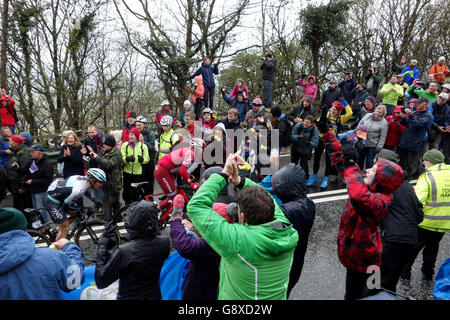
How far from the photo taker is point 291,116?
25.6ft

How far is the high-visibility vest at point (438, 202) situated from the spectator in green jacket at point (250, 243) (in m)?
2.80

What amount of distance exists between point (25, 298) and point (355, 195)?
8.58 ft

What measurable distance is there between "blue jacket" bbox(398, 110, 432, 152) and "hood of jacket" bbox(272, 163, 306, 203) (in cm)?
593

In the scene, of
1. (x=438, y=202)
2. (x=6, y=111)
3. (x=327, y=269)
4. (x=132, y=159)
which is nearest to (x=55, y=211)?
(x=132, y=159)

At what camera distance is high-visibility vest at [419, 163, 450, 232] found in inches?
152

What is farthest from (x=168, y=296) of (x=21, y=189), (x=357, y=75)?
(x=357, y=75)

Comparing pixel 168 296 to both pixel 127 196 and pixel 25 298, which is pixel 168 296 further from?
pixel 127 196

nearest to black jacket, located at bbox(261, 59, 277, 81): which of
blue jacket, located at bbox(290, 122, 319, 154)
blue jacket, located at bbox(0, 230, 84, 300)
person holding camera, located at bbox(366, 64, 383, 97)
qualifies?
person holding camera, located at bbox(366, 64, 383, 97)

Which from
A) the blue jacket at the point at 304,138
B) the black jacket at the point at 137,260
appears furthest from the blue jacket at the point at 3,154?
the blue jacket at the point at 304,138

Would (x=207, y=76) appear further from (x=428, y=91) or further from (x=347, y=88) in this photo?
(x=428, y=91)

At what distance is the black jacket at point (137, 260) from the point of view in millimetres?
2348

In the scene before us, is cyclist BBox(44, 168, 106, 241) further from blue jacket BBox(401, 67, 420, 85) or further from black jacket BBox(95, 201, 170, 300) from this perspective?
blue jacket BBox(401, 67, 420, 85)

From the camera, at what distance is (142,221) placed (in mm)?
2373

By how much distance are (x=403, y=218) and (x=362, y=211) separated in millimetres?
1101
